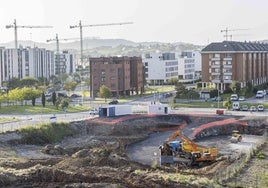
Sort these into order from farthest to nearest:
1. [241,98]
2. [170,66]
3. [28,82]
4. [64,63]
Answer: [64,63] < [170,66] < [28,82] < [241,98]

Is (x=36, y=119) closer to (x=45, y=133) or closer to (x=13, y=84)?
(x=45, y=133)

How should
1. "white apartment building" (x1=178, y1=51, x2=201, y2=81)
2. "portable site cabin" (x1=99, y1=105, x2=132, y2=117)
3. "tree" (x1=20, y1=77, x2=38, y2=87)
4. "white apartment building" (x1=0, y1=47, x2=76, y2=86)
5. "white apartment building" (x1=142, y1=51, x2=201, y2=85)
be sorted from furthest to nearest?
"white apartment building" (x1=178, y1=51, x2=201, y2=81) < "white apartment building" (x1=142, y1=51, x2=201, y2=85) < "white apartment building" (x1=0, y1=47, x2=76, y2=86) < "tree" (x1=20, y1=77, x2=38, y2=87) < "portable site cabin" (x1=99, y1=105, x2=132, y2=117)

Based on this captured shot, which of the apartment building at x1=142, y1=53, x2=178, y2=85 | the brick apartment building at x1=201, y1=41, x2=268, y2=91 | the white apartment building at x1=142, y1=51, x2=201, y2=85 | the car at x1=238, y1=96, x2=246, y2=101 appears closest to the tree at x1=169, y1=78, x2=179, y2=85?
the apartment building at x1=142, y1=53, x2=178, y2=85

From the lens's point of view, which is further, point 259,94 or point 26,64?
point 26,64

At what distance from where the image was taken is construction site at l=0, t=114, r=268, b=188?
16281 mm

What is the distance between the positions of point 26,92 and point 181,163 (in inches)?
846

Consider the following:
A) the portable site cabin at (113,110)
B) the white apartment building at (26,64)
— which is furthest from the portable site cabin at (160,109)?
the white apartment building at (26,64)

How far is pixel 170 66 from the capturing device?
7288 cm

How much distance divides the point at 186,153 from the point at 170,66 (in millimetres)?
50577

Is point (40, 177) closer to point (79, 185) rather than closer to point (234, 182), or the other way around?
point (79, 185)

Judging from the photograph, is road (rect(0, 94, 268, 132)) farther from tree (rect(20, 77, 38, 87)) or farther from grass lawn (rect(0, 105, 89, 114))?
tree (rect(20, 77, 38, 87))

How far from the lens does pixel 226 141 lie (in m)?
28.1

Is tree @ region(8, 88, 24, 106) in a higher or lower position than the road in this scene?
higher

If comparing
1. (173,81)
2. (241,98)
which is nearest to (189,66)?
(173,81)
